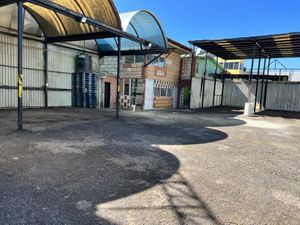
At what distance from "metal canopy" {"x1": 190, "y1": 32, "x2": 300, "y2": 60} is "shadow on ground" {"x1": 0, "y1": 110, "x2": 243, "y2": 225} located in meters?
10.1

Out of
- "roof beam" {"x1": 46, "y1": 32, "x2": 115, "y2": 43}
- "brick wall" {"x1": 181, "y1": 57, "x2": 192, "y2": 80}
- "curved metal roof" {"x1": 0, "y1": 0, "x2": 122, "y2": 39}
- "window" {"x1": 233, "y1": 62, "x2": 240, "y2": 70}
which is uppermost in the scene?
"window" {"x1": 233, "y1": 62, "x2": 240, "y2": 70}

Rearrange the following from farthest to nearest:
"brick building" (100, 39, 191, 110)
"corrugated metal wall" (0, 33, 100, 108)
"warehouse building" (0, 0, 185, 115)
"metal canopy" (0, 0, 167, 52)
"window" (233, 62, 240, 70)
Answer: "window" (233, 62, 240, 70) < "brick building" (100, 39, 191, 110) < "corrugated metal wall" (0, 33, 100, 108) < "warehouse building" (0, 0, 185, 115) < "metal canopy" (0, 0, 167, 52)

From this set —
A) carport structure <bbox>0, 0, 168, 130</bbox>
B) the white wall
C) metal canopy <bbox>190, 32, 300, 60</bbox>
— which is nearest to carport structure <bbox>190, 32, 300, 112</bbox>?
metal canopy <bbox>190, 32, 300, 60</bbox>

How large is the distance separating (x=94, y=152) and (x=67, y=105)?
1015 cm

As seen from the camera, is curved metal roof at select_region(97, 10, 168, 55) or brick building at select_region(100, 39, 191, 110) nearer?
curved metal roof at select_region(97, 10, 168, 55)

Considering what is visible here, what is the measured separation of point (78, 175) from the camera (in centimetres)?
366

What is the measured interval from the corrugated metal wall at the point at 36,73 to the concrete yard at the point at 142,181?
6037mm

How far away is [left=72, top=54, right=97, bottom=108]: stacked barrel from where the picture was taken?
14.0 metres

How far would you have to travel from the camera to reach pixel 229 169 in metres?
4.31

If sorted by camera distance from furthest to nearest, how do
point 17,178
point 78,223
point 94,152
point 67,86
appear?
point 67,86 < point 94,152 < point 17,178 < point 78,223

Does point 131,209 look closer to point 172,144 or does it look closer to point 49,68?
point 172,144

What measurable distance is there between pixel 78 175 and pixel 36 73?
10466 mm

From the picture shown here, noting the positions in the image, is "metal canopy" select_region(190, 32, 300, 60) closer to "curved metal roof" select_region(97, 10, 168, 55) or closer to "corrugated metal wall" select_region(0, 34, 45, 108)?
"curved metal roof" select_region(97, 10, 168, 55)

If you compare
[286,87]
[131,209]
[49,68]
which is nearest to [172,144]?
[131,209]
